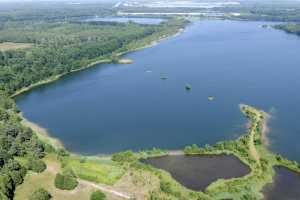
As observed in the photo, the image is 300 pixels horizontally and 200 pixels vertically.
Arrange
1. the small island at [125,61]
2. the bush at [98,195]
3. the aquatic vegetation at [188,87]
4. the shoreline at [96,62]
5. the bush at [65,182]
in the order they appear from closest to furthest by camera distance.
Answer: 1. the bush at [98,195]
2. the bush at [65,182]
3. the aquatic vegetation at [188,87]
4. the shoreline at [96,62]
5. the small island at [125,61]

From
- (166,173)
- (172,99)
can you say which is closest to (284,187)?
(166,173)

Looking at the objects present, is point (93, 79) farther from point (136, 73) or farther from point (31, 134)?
point (31, 134)

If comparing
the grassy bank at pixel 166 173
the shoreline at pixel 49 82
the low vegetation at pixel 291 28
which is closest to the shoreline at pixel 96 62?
the shoreline at pixel 49 82

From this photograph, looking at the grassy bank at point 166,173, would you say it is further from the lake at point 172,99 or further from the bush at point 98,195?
the lake at point 172,99

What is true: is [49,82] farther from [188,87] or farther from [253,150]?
[253,150]

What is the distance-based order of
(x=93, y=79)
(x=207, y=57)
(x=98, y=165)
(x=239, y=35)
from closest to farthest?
(x=98, y=165), (x=93, y=79), (x=207, y=57), (x=239, y=35)

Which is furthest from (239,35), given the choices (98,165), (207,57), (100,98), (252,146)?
(98,165)

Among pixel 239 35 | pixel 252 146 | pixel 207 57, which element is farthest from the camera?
pixel 239 35
